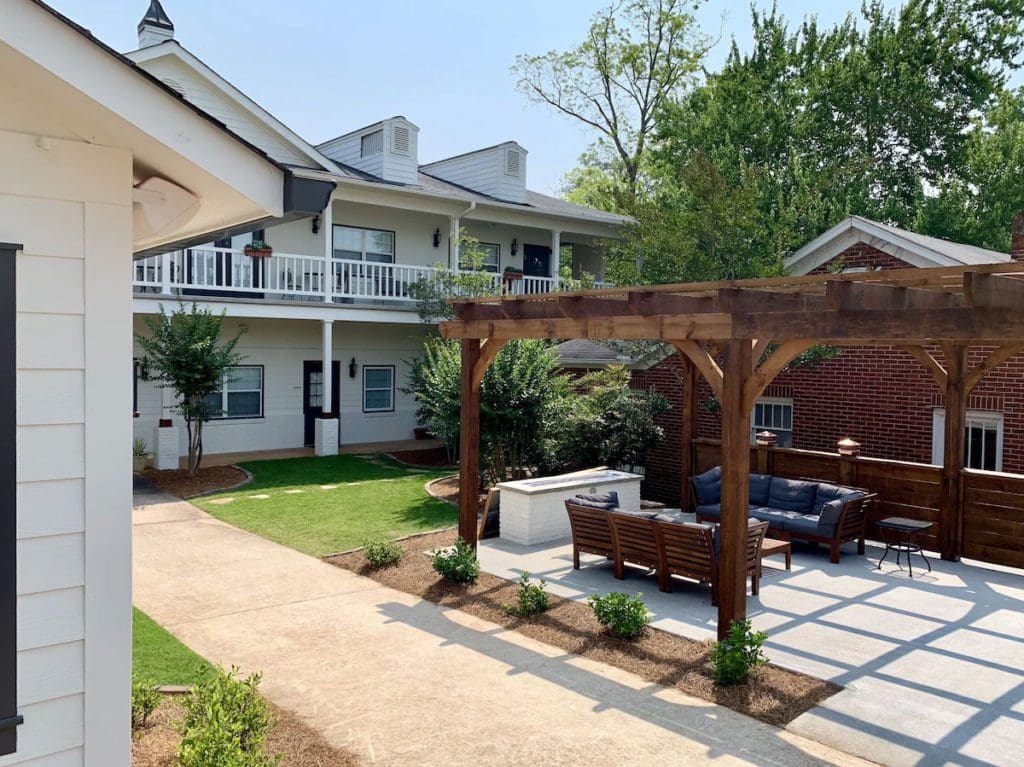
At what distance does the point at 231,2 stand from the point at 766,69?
1899cm

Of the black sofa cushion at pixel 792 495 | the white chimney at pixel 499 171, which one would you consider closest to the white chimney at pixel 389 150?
the white chimney at pixel 499 171

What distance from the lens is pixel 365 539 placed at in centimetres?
1158

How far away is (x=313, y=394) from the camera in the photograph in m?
21.2

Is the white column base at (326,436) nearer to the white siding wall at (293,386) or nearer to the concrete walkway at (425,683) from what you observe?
the white siding wall at (293,386)

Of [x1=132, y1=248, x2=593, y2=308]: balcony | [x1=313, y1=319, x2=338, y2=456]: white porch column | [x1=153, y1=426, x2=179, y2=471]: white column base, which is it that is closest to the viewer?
[x1=153, y1=426, x2=179, y2=471]: white column base

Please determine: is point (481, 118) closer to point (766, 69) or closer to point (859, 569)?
point (766, 69)

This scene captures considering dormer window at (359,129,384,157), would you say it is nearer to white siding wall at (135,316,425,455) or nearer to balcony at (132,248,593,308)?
balcony at (132,248,593,308)

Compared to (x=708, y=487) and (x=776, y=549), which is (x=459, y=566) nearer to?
(x=776, y=549)

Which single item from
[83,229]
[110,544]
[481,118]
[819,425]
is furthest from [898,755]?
[481,118]

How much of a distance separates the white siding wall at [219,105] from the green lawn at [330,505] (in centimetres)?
734

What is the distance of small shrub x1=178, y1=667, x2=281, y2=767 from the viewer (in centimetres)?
436

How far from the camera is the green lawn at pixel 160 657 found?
22.0 feet

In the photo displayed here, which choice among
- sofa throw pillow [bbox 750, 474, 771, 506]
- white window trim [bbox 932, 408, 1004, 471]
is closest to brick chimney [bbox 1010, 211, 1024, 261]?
white window trim [bbox 932, 408, 1004, 471]

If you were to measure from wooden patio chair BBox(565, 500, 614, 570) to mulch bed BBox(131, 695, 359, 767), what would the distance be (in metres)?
4.73
